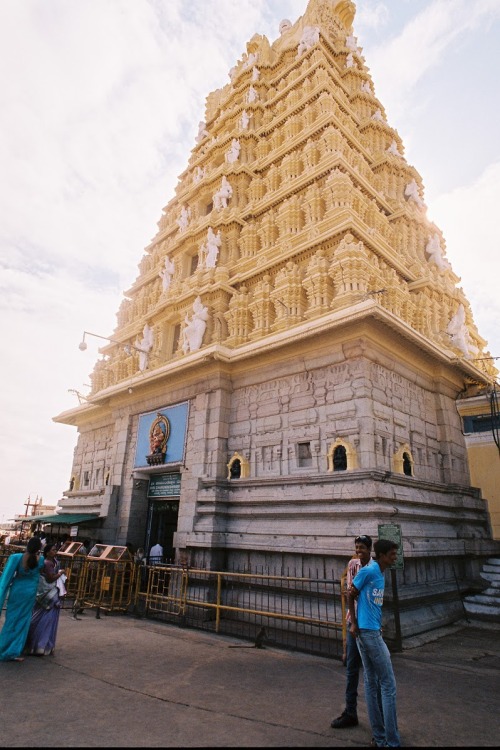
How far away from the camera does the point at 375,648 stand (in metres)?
4.14

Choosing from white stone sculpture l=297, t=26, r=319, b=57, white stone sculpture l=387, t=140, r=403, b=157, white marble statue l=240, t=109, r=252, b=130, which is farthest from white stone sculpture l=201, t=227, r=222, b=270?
white stone sculpture l=297, t=26, r=319, b=57

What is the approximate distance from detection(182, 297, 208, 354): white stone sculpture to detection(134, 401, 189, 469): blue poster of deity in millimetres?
2384

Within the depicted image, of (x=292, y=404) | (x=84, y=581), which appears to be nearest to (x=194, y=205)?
(x=292, y=404)

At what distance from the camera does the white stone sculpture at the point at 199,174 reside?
71.1 feet

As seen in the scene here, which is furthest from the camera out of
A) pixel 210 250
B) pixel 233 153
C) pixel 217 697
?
pixel 233 153

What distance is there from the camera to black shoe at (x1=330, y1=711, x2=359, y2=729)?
4562 mm

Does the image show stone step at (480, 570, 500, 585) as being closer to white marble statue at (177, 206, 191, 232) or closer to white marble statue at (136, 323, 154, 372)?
white marble statue at (136, 323, 154, 372)

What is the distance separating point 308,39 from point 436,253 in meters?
11.9

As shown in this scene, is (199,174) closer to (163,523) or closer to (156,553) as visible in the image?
(163,523)

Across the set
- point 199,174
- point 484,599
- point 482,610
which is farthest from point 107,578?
point 199,174

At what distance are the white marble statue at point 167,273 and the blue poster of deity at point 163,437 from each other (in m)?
6.73

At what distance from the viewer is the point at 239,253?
17.9 meters

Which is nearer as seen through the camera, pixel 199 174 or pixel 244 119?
pixel 244 119

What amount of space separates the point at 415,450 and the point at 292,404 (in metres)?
3.68
